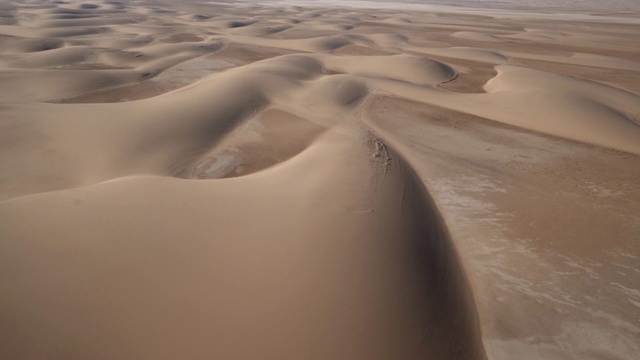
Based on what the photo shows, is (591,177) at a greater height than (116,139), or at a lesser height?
lesser

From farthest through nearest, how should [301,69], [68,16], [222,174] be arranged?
[68,16], [301,69], [222,174]

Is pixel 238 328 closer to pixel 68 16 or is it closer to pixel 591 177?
pixel 591 177

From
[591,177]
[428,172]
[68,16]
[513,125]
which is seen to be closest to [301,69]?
[513,125]

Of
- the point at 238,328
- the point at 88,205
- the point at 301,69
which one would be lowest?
the point at 238,328

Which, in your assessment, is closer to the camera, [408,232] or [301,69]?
[408,232]

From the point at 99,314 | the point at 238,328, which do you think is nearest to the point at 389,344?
the point at 238,328

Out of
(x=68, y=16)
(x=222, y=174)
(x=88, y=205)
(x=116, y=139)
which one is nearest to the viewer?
(x=88, y=205)
